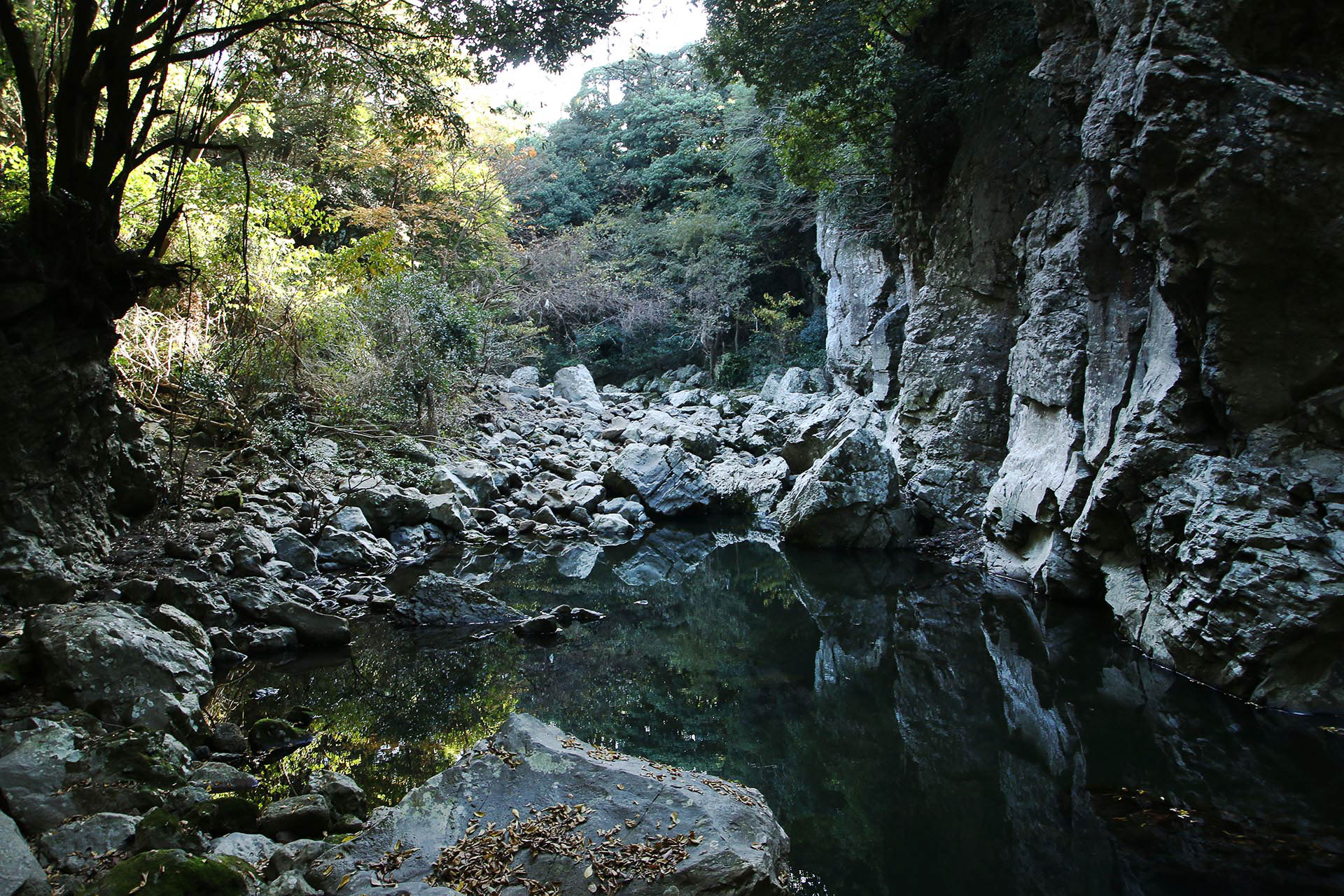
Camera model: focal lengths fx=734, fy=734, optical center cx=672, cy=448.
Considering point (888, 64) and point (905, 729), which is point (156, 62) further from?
point (888, 64)

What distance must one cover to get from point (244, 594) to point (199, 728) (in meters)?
2.22

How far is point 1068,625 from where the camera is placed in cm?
715

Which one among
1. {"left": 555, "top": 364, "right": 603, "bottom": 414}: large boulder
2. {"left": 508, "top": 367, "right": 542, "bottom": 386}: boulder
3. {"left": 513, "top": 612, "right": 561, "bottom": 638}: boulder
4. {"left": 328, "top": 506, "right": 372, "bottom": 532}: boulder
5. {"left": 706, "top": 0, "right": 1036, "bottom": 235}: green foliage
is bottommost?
{"left": 513, "top": 612, "right": 561, "bottom": 638}: boulder

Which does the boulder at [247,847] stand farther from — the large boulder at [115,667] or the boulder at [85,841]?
the large boulder at [115,667]

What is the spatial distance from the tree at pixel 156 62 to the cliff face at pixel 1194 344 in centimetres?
561

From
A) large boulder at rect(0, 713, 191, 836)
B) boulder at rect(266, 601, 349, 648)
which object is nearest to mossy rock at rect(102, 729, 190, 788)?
large boulder at rect(0, 713, 191, 836)

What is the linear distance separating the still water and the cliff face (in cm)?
61

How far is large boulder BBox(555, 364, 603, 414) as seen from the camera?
1989 cm

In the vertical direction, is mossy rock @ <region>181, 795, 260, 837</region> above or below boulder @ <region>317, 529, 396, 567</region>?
below

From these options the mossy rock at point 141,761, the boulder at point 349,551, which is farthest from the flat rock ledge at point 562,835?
the boulder at point 349,551

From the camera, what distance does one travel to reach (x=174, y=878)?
252 centimetres

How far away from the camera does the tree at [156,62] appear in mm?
5340

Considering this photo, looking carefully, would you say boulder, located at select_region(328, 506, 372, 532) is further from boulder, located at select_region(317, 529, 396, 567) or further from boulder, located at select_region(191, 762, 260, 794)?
boulder, located at select_region(191, 762, 260, 794)

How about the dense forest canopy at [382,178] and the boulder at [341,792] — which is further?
the dense forest canopy at [382,178]
